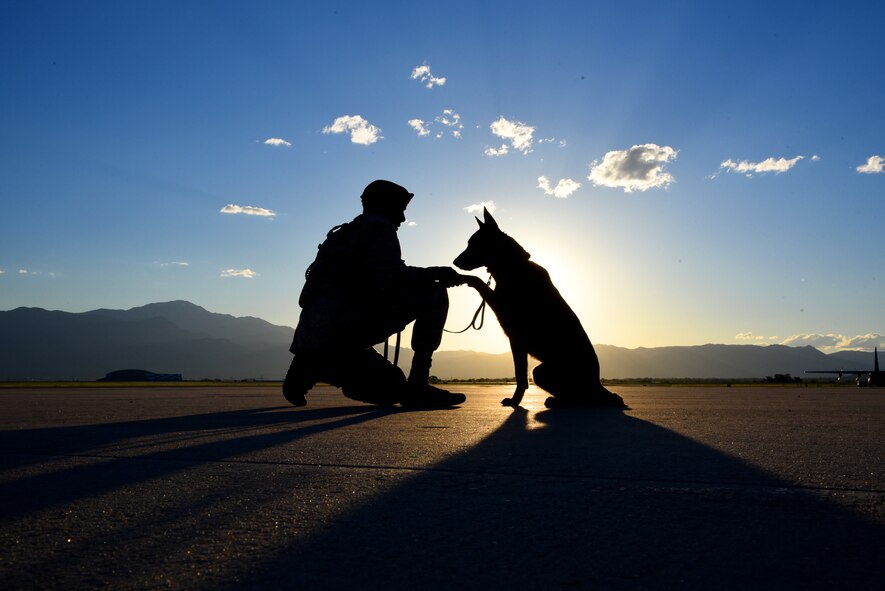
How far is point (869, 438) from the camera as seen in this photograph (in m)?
4.20

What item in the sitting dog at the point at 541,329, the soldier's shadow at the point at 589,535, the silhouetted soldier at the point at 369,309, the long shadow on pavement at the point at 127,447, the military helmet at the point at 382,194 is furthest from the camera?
the military helmet at the point at 382,194

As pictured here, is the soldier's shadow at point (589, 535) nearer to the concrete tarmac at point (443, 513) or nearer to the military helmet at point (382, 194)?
the concrete tarmac at point (443, 513)

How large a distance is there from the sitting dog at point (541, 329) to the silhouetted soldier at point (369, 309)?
60cm

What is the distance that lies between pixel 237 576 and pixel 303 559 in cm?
17

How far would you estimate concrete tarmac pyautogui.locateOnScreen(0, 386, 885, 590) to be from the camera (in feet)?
4.85

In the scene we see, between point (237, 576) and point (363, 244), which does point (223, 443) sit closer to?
point (237, 576)

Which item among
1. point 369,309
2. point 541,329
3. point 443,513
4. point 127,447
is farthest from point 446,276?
→ point 443,513

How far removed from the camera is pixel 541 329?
727 cm

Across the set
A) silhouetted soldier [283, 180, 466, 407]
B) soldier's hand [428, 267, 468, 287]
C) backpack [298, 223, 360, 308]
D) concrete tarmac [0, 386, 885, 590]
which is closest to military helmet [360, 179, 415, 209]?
silhouetted soldier [283, 180, 466, 407]

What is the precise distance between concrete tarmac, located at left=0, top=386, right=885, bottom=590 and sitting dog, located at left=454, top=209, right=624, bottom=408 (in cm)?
320

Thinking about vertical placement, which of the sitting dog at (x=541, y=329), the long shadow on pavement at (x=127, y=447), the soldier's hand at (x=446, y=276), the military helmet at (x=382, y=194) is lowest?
the long shadow on pavement at (x=127, y=447)

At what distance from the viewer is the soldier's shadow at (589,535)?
4.75 feet

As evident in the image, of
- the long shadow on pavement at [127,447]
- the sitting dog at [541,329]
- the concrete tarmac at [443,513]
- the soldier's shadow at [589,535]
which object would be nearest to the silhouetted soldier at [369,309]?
the sitting dog at [541,329]

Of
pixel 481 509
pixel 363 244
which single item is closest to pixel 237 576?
pixel 481 509
